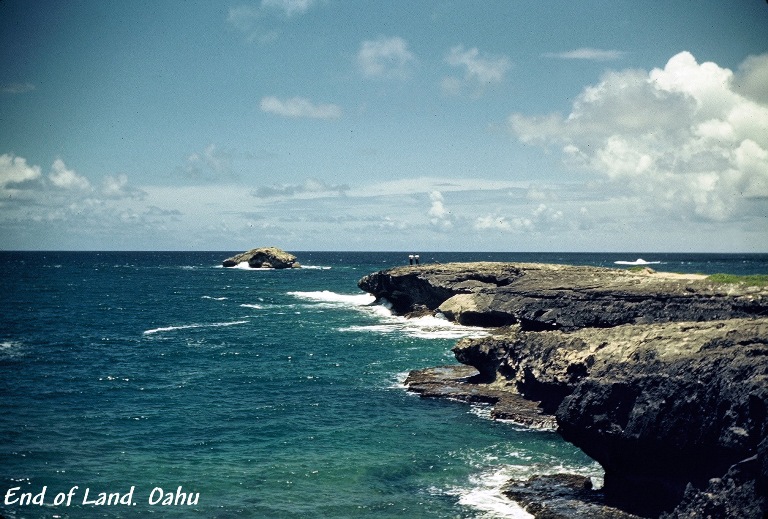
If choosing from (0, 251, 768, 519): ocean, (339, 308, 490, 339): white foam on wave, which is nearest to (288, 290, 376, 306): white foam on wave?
(339, 308, 490, 339): white foam on wave

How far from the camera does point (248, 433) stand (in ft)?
91.4

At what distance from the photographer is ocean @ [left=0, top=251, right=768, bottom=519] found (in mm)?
20531

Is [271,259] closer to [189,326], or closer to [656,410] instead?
[189,326]

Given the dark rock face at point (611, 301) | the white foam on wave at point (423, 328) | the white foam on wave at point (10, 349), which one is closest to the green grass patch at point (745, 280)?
the dark rock face at point (611, 301)

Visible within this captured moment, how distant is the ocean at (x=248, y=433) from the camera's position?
20531mm

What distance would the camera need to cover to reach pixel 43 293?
10269 centimetres

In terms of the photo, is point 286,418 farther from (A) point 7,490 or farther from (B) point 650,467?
(B) point 650,467

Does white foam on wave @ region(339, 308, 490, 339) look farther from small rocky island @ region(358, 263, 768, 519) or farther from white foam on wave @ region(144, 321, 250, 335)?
small rocky island @ region(358, 263, 768, 519)

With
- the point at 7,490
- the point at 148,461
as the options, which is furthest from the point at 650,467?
the point at 7,490

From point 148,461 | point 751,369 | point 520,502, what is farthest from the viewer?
point 148,461

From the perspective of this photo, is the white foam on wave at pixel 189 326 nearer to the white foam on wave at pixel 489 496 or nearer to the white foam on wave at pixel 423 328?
the white foam on wave at pixel 423 328

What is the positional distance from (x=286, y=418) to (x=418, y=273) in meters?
42.8

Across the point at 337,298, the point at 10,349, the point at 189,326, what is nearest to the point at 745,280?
the point at 189,326

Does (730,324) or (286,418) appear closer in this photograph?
(730,324)
